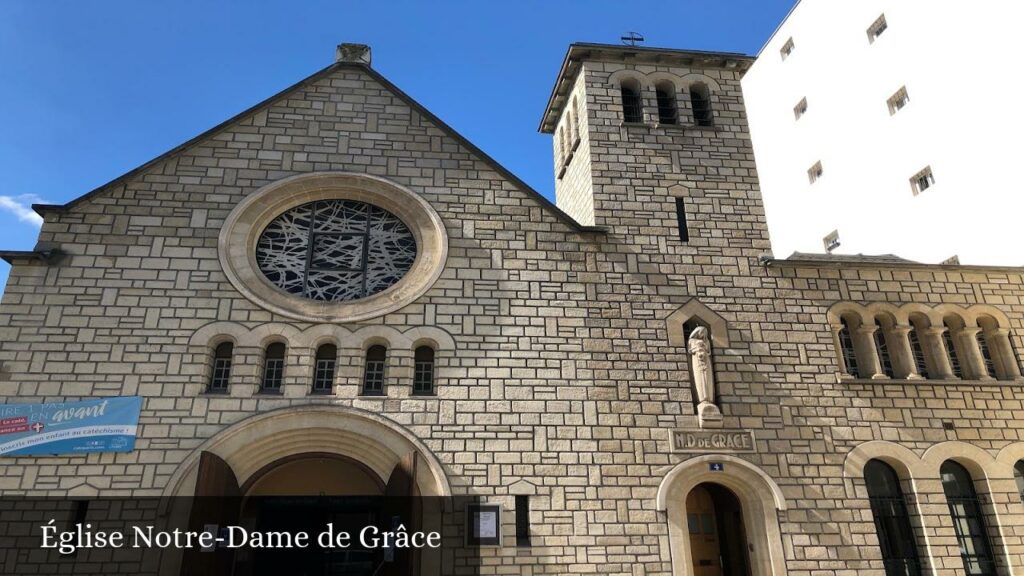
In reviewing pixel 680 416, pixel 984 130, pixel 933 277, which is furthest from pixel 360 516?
pixel 984 130

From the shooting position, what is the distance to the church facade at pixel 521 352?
10.9 metres

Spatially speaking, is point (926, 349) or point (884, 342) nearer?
point (926, 349)

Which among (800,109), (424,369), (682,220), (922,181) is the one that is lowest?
(424,369)

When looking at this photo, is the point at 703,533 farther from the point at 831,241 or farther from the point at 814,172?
the point at 814,172

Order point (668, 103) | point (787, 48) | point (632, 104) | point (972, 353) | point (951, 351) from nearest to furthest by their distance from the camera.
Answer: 1. point (972, 353)
2. point (951, 351)
3. point (632, 104)
4. point (668, 103)
5. point (787, 48)

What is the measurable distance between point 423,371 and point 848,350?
26.3 feet

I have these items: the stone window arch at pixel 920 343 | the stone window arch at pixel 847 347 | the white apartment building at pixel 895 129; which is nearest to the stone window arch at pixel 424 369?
the stone window arch at pixel 847 347

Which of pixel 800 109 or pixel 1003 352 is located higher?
pixel 800 109

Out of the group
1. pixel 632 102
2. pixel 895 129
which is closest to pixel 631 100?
pixel 632 102

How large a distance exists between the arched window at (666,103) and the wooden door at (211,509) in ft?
35.5

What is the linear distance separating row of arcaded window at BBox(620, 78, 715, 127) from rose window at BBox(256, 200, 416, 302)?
582 centimetres

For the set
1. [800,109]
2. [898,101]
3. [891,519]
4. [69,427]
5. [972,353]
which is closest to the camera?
[69,427]

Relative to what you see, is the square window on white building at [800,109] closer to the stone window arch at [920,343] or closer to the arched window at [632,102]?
the arched window at [632,102]

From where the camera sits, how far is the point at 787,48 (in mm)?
26781
